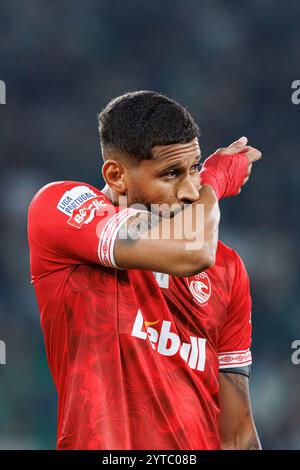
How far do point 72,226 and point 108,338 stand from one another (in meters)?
0.39

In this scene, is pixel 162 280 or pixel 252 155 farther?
pixel 252 155

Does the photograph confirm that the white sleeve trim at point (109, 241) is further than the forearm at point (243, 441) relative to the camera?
No

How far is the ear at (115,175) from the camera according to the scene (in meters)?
2.74

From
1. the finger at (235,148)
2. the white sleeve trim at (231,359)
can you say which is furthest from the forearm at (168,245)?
the white sleeve trim at (231,359)

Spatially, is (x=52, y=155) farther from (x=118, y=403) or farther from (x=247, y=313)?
(x=118, y=403)

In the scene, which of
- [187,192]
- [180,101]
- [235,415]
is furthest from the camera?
[180,101]

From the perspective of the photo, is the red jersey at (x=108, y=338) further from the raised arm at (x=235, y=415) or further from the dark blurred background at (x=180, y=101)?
the dark blurred background at (x=180, y=101)

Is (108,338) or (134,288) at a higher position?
(134,288)

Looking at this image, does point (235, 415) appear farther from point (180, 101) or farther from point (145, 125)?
point (180, 101)

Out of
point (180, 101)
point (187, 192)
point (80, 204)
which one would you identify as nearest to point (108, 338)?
point (80, 204)

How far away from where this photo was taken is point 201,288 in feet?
9.59

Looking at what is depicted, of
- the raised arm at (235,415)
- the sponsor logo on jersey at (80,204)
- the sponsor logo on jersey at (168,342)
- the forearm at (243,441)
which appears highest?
the sponsor logo on jersey at (80,204)

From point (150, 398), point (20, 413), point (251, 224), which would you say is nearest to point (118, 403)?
point (150, 398)

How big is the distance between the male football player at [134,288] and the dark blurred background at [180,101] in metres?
3.30
